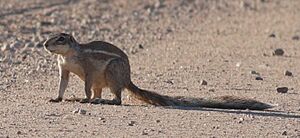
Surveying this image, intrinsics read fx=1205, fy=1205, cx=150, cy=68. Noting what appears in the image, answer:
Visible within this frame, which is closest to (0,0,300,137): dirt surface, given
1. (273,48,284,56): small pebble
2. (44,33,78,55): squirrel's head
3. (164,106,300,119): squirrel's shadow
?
(164,106,300,119): squirrel's shadow

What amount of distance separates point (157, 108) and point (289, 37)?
467 inches

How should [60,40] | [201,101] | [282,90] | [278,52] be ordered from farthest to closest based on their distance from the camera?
[278,52], [282,90], [201,101], [60,40]

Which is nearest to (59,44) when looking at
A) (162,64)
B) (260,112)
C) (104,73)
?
(104,73)

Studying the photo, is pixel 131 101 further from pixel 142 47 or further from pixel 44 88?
pixel 142 47

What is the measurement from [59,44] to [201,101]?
1.63 m

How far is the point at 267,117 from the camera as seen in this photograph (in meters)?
12.1

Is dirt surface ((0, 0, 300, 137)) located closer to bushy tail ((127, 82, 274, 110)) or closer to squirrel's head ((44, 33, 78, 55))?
bushy tail ((127, 82, 274, 110))

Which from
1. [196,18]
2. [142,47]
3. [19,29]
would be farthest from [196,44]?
[196,18]

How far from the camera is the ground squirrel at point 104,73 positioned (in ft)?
41.7

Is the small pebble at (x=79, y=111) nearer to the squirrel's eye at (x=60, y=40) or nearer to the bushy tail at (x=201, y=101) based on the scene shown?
the squirrel's eye at (x=60, y=40)

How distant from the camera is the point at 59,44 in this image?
12570 mm

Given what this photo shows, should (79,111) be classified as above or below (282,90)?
below

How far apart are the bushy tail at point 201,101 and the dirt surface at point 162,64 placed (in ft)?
0.48

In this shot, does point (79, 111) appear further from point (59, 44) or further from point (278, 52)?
point (278, 52)
